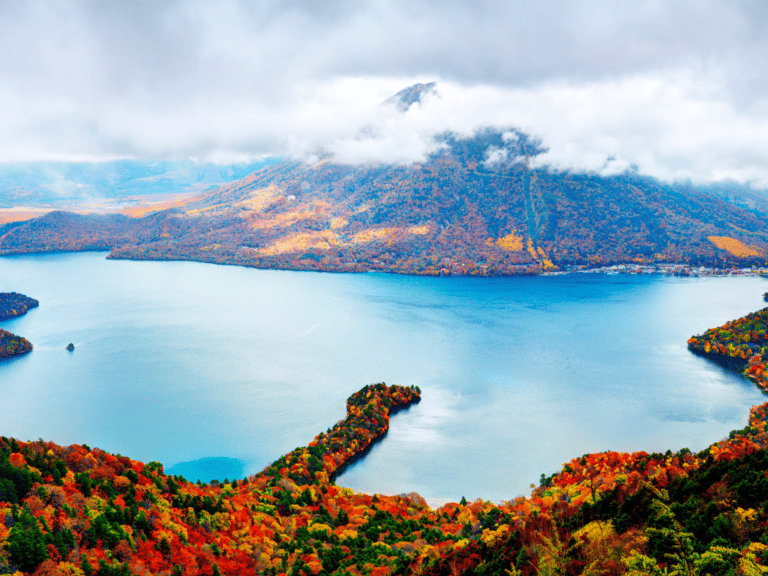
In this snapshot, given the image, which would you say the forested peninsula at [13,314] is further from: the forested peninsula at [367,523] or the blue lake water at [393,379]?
the forested peninsula at [367,523]

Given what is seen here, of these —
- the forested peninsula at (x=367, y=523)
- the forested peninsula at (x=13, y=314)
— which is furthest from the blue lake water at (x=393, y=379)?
the forested peninsula at (x=367, y=523)

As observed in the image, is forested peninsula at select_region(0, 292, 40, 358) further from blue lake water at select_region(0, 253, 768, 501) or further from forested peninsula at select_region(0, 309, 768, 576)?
forested peninsula at select_region(0, 309, 768, 576)

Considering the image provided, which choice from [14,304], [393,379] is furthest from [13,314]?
[393,379]

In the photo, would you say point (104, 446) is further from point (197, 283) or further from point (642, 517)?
point (197, 283)

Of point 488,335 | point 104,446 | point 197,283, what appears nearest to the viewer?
point 104,446

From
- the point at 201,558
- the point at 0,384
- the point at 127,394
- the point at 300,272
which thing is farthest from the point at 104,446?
the point at 300,272

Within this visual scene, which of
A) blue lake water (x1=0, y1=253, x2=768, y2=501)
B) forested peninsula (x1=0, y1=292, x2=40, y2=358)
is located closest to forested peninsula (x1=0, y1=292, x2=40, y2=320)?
forested peninsula (x1=0, y1=292, x2=40, y2=358)
